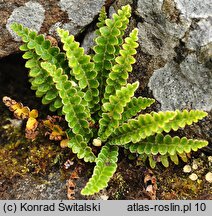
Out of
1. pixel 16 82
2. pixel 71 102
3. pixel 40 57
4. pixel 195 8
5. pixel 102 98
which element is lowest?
pixel 16 82

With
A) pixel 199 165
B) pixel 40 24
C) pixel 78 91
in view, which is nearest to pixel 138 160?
pixel 199 165

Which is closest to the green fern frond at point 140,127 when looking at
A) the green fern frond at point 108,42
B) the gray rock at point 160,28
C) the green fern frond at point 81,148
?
the green fern frond at point 81,148

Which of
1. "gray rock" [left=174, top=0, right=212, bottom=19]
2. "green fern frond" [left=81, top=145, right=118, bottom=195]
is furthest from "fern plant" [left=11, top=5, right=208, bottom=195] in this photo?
"gray rock" [left=174, top=0, right=212, bottom=19]

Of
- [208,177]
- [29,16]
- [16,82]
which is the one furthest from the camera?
[16,82]

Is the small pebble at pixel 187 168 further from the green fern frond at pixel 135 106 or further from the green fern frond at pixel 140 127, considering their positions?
the green fern frond at pixel 135 106

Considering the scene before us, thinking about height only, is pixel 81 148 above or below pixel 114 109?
below

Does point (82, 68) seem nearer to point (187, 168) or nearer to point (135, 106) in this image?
point (135, 106)

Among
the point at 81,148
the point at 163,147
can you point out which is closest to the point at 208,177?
the point at 163,147
